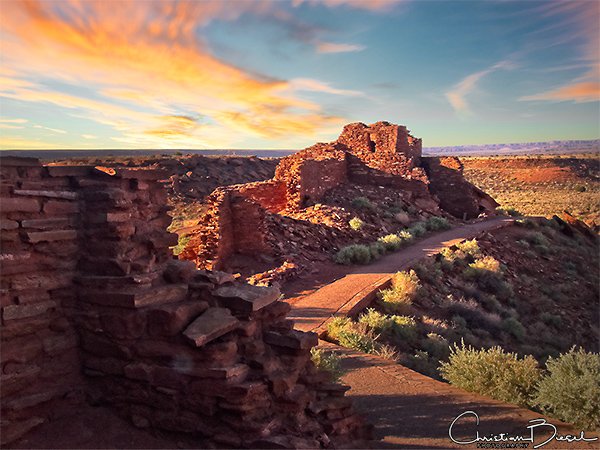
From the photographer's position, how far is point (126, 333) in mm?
4180

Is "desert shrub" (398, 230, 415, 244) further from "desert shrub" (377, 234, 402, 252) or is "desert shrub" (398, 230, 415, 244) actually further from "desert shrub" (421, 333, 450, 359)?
"desert shrub" (421, 333, 450, 359)

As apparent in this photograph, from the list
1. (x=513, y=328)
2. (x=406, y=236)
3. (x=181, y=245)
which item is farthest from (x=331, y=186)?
(x=513, y=328)

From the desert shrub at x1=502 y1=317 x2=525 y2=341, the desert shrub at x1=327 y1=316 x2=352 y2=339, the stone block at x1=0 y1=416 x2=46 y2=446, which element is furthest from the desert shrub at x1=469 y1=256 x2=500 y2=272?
the stone block at x1=0 y1=416 x2=46 y2=446

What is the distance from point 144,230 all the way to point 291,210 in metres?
13.6

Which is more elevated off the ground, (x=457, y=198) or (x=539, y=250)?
(x=457, y=198)

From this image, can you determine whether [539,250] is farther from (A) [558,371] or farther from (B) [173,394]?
(B) [173,394]

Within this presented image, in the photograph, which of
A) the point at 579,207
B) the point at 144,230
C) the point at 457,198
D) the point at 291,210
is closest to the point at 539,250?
the point at 457,198

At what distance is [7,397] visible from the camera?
3750mm

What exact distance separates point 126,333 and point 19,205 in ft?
4.86

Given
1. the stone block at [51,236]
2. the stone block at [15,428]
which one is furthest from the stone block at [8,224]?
the stone block at [15,428]

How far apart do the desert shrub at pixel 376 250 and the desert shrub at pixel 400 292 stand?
265 cm

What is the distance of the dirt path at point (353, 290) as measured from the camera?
951 centimetres

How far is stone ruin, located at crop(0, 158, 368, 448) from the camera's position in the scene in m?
3.88

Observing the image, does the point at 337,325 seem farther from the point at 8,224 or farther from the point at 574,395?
the point at 8,224
